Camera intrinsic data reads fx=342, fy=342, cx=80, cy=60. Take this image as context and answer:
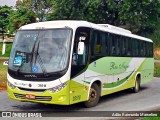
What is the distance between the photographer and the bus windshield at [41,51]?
33.9ft

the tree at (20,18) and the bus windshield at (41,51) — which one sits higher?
the tree at (20,18)

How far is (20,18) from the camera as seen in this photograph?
48.8 meters

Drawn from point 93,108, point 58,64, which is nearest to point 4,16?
point 93,108

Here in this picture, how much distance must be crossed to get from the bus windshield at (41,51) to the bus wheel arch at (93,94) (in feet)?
6.65

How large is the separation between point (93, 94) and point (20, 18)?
126ft

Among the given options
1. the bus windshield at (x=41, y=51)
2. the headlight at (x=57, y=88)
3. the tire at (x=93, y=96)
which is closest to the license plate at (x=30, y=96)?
the headlight at (x=57, y=88)

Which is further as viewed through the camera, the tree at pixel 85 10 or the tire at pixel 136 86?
the tree at pixel 85 10

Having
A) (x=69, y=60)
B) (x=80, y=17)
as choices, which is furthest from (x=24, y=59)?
(x=80, y=17)

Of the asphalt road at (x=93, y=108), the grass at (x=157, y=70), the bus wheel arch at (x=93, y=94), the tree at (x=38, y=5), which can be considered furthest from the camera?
the tree at (x=38, y=5)

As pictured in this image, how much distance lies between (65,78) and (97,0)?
31300 mm

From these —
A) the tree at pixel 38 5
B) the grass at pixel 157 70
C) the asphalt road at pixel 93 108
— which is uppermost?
Answer: the tree at pixel 38 5

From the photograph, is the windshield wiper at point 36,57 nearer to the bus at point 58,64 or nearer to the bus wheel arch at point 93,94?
the bus at point 58,64

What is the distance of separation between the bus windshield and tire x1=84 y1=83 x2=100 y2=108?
2108 millimetres

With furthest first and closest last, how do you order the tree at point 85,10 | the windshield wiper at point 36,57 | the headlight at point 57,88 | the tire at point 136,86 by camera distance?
1. the tree at point 85,10
2. the tire at point 136,86
3. the windshield wiper at point 36,57
4. the headlight at point 57,88
